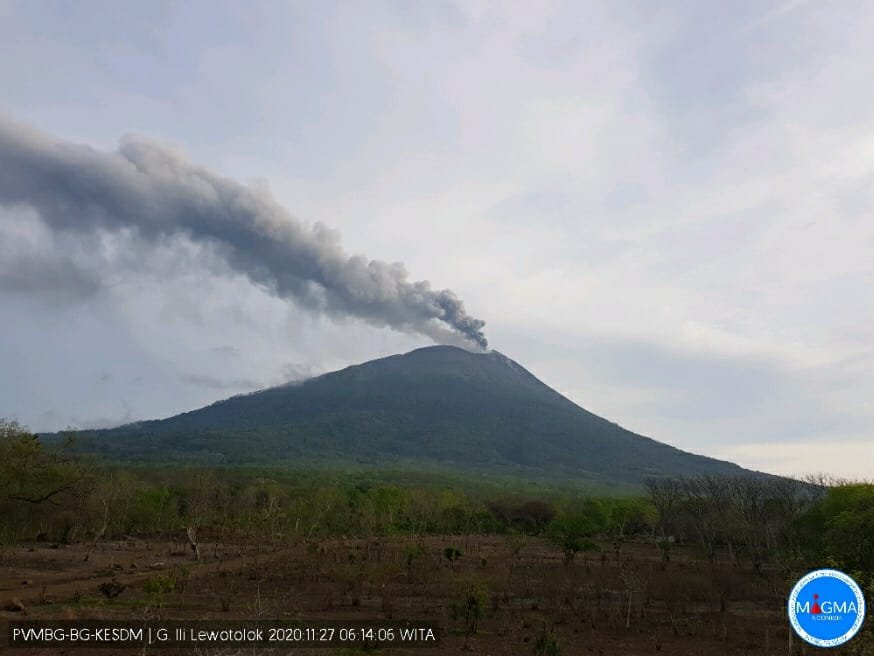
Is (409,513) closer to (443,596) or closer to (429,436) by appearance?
(443,596)

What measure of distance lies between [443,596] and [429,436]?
13457 cm

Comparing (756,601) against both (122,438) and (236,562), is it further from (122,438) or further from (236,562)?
(122,438)

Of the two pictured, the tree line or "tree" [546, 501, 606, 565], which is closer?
the tree line

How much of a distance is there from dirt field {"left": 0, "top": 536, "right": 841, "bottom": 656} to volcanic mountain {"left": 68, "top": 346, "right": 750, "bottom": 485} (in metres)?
94.1

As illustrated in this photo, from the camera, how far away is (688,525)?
55.1 meters

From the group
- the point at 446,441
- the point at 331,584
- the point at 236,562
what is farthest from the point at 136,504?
the point at 446,441

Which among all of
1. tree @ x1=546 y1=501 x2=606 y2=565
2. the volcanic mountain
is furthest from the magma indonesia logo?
the volcanic mountain

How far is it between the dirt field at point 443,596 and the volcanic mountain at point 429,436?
94.1m

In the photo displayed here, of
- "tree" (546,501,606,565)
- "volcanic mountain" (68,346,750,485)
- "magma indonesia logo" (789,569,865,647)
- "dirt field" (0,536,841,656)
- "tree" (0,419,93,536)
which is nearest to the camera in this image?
"magma indonesia logo" (789,569,865,647)

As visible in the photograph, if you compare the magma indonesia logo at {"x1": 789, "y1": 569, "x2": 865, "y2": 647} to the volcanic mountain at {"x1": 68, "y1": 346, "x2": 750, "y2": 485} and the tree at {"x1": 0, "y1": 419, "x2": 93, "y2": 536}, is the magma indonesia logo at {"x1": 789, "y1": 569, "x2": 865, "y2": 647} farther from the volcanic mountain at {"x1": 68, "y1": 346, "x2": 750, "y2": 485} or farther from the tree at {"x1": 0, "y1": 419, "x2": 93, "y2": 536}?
the volcanic mountain at {"x1": 68, "y1": 346, "x2": 750, "y2": 485}

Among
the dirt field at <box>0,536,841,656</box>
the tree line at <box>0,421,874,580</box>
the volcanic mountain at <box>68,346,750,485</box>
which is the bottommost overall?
the dirt field at <box>0,536,841,656</box>

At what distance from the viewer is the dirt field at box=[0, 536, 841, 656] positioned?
20.2m

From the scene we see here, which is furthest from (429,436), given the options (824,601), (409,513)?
(824,601)

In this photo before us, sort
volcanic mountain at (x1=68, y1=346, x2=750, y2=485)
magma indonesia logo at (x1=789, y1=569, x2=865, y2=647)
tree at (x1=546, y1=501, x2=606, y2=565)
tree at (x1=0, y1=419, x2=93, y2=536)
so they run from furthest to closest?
volcanic mountain at (x1=68, y1=346, x2=750, y2=485) → tree at (x1=546, y1=501, x2=606, y2=565) → tree at (x1=0, y1=419, x2=93, y2=536) → magma indonesia logo at (x1=789, y1=569, x2=865, y2=647)
